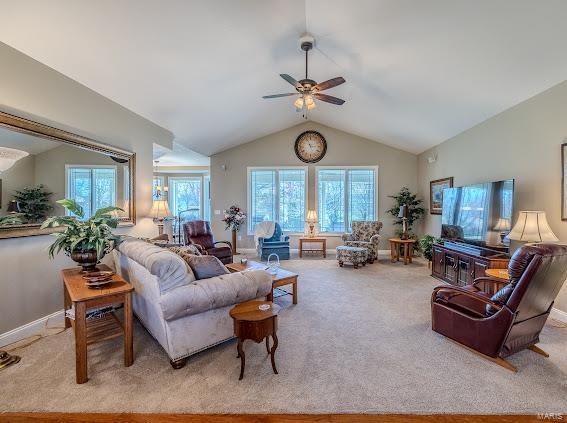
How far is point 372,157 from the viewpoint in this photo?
7223 millimetres

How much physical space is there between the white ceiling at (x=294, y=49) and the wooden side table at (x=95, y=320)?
2.28 metres

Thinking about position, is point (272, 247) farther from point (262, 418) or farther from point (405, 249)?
point (262, 418)

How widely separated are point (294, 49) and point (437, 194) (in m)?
4.31

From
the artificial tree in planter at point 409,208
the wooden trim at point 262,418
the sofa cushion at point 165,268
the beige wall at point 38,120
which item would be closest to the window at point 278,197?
the artificial tree in planter at point 409,208

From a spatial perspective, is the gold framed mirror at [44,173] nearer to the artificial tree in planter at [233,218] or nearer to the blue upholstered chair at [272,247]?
the blue upholstered chair at [272,247]

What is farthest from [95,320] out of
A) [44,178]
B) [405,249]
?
[405,249]

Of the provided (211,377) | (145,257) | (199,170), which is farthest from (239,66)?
(199,170)

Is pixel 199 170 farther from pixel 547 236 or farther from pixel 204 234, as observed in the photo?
pixel 547 236

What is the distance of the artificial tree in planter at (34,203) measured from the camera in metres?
2.72

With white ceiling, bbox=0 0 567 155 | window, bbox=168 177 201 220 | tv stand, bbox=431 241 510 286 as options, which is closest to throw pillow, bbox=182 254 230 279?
white ceiling, bbox=0 0 567 155

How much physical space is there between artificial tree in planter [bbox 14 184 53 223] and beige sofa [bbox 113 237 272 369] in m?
1.12

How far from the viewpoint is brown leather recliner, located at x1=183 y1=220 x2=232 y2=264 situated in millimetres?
5242

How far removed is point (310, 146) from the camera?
7309 mm

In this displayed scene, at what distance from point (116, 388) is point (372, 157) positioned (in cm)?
683
